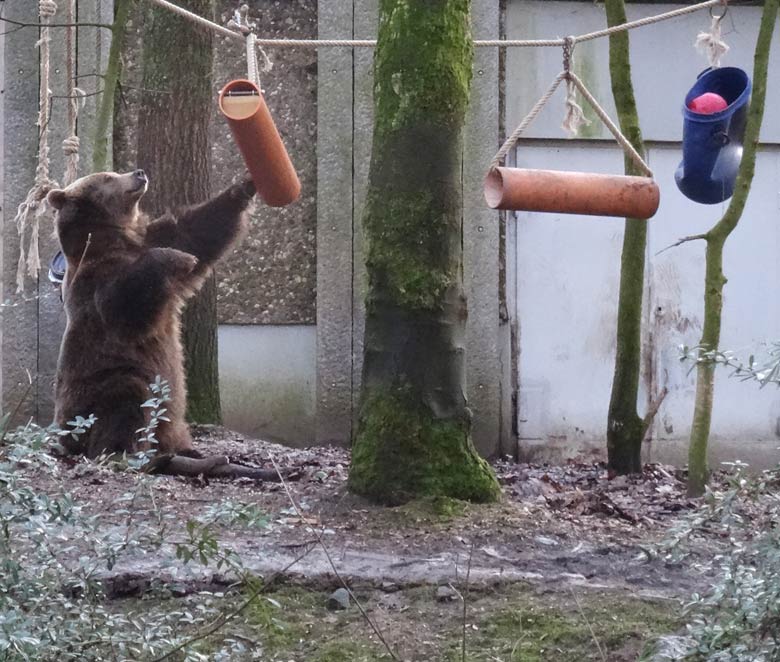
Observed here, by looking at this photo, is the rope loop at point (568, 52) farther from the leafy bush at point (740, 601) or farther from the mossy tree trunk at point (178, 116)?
the mossy tree trunk at point (178, 116)

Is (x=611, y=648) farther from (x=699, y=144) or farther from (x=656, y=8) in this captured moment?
(x=656, y=8)

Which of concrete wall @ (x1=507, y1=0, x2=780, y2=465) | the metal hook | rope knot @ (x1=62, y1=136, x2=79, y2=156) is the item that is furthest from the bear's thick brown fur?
concrete wall @ (x1=507, y1=0, x2=780, y2=465)

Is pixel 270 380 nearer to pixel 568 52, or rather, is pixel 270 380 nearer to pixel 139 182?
pixel 139 182

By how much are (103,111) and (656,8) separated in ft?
13.8

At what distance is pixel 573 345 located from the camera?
28.9 ft

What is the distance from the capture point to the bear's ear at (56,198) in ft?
20.6

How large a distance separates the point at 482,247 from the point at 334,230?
105 cm

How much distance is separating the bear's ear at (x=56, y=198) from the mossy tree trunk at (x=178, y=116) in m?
0.93

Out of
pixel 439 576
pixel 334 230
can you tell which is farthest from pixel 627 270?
pixel 334 230

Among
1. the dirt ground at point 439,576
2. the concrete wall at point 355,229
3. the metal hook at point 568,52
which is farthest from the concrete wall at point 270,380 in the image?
the metal hook at point 568,52

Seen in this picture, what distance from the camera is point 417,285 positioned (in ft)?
15.0

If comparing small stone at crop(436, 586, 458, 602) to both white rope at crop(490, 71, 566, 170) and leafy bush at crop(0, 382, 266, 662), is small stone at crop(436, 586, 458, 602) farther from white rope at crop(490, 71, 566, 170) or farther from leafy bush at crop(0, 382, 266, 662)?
white rope at crop(490, 71, 566, 170)

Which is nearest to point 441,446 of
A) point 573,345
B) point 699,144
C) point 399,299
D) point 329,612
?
point 399,299

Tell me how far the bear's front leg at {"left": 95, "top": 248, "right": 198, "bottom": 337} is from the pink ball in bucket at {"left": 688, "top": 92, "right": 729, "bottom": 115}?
245 centimetres
